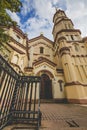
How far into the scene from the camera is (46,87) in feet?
46.0

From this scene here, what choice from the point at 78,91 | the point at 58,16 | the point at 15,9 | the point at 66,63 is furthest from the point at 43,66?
the point at 58,16

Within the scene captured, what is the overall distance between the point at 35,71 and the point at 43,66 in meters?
1.55

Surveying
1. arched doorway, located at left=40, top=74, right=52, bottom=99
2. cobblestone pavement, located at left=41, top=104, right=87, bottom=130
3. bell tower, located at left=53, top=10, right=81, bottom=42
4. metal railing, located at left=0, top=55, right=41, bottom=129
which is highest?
bell tower, located at left=53, top=10, right=81, bottom=42

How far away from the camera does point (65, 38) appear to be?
17375 mm

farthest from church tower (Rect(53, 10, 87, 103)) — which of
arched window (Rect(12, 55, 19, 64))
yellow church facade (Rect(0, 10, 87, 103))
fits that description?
arched window (Rect(12, 55, 19, 64))

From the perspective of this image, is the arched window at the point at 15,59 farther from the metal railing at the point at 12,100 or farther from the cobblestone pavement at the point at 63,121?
the metal railing at the point at 12,100

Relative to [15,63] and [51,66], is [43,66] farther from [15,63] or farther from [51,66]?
[15,63]

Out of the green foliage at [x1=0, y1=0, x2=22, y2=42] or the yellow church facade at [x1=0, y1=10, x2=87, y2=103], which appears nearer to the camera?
the green foliage at [x1=0, y1=0, x2=22, y2=42]

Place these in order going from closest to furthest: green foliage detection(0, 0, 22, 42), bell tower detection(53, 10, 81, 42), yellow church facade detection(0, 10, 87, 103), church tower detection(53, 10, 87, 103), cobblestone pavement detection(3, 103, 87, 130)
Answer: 1. cobblestone pavement detection(3, 103, 87, 130)
2. green foliage detection(0, 0, 22, 42)
3. church tower detection(53, 10, 87, 103)
4. yellow church facade detection(0, 10, 87, 103)
5. bell tower detection(53, 10, 81, 42)

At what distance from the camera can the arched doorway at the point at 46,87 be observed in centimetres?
1339

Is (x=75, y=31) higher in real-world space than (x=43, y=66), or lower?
higher

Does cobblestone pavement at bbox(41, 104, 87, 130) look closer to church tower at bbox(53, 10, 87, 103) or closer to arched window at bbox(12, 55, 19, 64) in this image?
church tower at bbox(53, 10, 87, 103)

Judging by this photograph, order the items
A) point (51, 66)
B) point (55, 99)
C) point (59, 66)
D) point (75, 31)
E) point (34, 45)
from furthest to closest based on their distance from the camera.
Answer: point (34, 45) → point (75, 31) → point (59, 66) → point (51, 66) → point (55, 99)

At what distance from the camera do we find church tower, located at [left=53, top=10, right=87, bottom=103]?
38.4 feet
